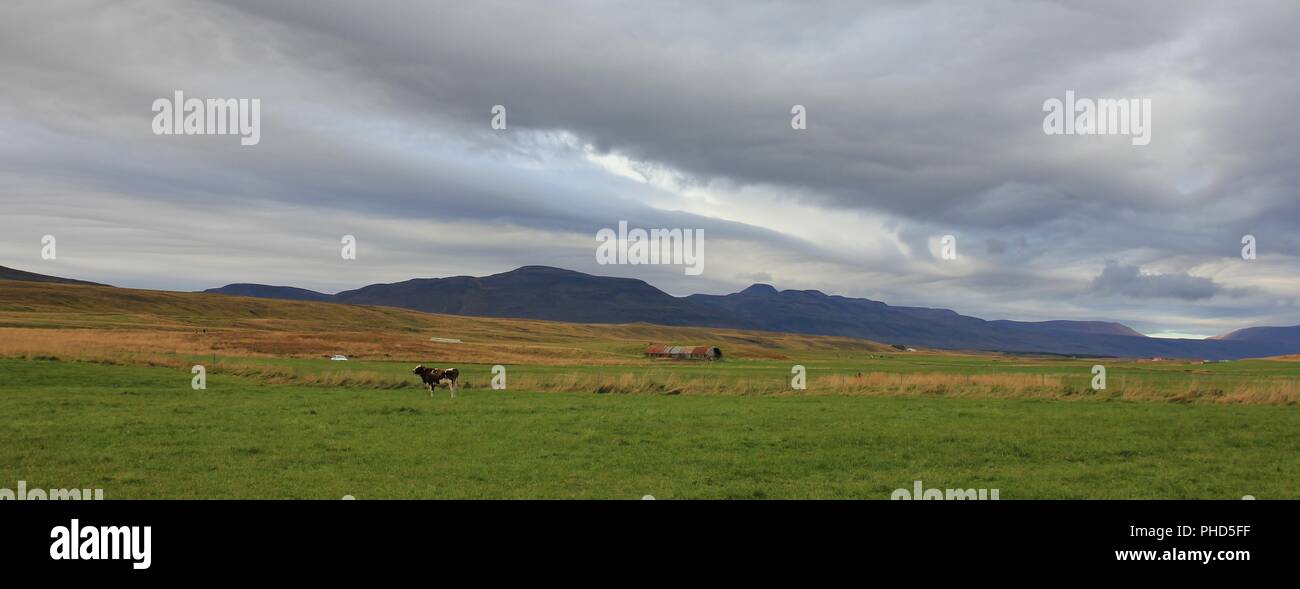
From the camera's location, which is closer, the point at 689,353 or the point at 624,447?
the point at 624,447

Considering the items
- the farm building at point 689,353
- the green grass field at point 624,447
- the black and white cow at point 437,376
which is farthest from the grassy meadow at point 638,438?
the farm building at point 689,353

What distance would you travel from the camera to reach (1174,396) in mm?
36844

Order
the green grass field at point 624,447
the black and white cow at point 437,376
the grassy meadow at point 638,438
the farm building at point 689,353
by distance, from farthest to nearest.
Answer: the farm building at point 689,353 → the black and white cow at point 437,376 → the grassy meadow at point 638,438 → the green grass field at point 624,447

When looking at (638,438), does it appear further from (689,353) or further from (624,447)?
(689,353)

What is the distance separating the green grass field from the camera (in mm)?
16203

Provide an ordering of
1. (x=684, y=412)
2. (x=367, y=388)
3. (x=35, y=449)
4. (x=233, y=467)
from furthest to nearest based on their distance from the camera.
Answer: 1. (x=367, y=388)
2. (x=684, y=412)
3. (x=35, y=449)
4. (x=233, y=467)

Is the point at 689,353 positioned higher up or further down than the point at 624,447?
further down

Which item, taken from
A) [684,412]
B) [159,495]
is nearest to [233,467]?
[159,495]

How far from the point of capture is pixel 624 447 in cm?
2136

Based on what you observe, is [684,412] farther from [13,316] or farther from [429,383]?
[13,316]

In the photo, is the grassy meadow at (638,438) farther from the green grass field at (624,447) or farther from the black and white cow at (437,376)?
the black and white cow at (437,376)

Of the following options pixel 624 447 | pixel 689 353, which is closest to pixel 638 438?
pixel 624 447

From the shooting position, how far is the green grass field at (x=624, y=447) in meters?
16.2
